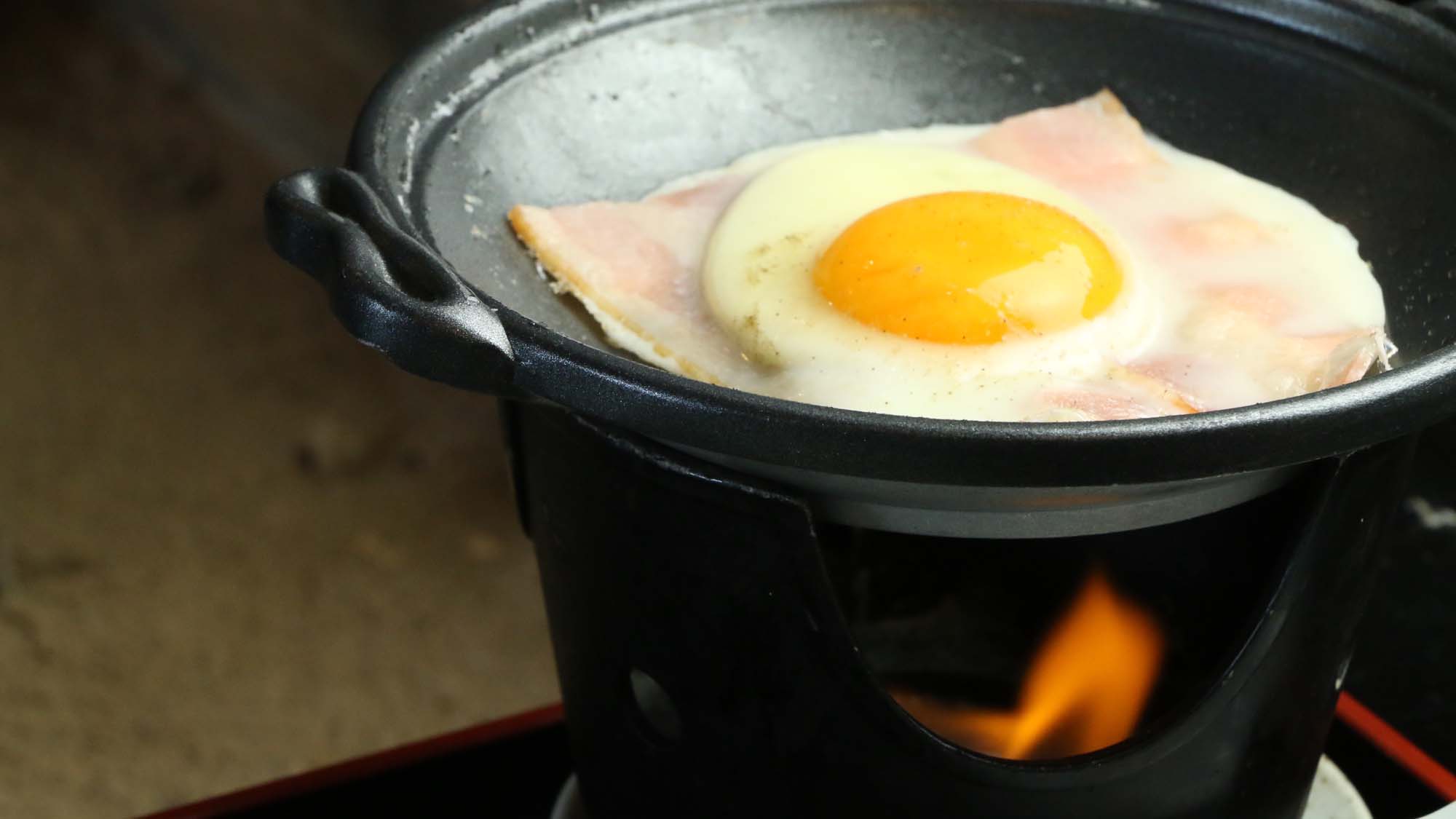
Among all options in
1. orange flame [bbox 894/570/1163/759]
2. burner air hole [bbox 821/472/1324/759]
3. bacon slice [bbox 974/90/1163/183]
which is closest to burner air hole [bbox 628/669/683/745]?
burner air hole [bbox 821/472/1324/759]

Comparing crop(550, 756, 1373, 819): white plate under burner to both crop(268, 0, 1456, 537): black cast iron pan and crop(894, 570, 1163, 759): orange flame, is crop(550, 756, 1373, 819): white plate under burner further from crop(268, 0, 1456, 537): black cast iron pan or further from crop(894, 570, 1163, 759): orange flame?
crop(268, 0, 1456, 537): black cast iron pan

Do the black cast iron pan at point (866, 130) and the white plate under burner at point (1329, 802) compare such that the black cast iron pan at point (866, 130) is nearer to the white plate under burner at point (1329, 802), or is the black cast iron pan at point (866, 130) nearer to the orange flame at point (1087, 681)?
the orange flame at point (1087, 681)

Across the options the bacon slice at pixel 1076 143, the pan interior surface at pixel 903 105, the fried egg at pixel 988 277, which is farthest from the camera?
Answer: the bacon slice at pixel 1076 143

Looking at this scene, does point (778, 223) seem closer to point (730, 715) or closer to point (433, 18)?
point (730, 715)

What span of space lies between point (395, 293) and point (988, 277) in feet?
1.60

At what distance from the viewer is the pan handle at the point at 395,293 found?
86cm

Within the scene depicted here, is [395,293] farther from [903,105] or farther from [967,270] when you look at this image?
[903,105]

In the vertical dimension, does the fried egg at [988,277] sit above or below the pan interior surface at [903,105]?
below

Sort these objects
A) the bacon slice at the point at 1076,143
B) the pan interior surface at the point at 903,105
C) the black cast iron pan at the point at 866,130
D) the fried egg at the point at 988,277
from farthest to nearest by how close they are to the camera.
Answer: the bacon slice at the point at 1076,143
the pan interior surface at the point at 903,105
the fried egg at the point at 988,277
the black cast iron pan at the point at 866,130

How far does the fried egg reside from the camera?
1102mm

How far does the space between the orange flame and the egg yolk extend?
25cm

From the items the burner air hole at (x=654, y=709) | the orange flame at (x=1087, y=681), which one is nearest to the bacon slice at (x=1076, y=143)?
the orange flame at (x=1087, y=681)

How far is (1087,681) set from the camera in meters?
1.19

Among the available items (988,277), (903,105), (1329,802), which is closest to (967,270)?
(988,277)
